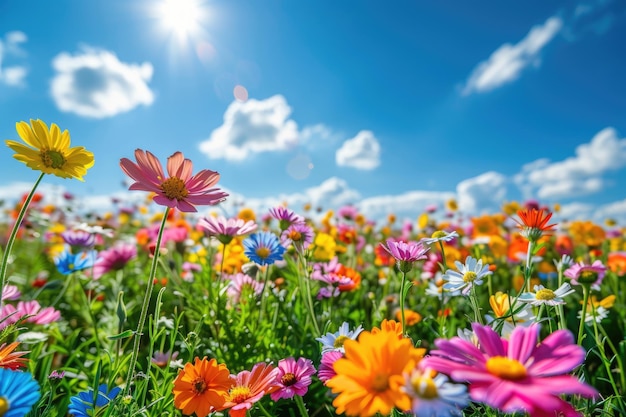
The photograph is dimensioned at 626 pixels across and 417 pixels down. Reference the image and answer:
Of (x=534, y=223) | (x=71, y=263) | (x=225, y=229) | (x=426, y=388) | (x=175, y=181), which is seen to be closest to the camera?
(x=426, y=388)

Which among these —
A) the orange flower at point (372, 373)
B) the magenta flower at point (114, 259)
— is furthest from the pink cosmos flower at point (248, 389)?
the magenta flower at point (114, 259)

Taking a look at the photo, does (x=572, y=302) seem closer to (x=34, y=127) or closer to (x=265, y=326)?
(x=265, y=326)

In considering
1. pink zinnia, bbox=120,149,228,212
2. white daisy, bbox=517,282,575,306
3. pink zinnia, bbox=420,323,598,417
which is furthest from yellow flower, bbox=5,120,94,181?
white daisy, bbox=517,282,575,306

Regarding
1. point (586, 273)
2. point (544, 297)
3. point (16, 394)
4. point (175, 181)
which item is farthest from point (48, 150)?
point (586, 273)

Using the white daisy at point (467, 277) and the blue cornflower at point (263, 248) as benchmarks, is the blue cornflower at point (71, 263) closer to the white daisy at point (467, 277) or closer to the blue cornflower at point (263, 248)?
the blue cornflower at point (263, 248)

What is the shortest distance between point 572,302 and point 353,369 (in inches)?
74.5

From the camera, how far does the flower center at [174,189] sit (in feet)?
2.30

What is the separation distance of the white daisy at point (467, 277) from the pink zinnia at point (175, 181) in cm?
45

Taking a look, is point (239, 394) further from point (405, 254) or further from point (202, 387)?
point (405, 254)

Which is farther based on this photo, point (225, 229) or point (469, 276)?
point (225, 229)

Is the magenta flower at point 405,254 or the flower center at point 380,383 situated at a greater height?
the magenta flower at point 405,254

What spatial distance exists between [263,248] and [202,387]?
1.66 ft

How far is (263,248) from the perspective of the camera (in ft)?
3.76

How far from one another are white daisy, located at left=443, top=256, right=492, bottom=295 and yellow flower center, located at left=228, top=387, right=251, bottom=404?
39cm
